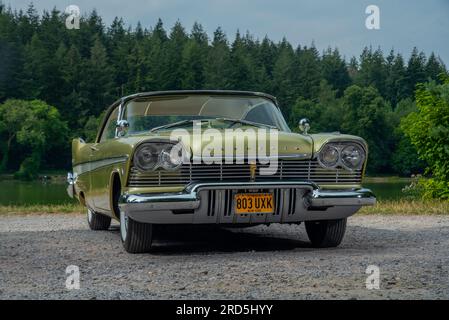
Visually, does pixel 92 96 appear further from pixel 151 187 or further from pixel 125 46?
pixel 151 187

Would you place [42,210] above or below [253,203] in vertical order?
below

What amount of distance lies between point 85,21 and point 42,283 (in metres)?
121

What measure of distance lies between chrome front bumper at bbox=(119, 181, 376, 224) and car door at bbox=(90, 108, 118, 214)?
93 cm

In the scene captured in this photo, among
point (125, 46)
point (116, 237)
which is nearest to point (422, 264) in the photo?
point (116, 237)

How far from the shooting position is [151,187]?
6.52 m

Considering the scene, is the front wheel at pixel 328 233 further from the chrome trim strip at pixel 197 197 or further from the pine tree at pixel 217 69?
the pine tree at pixel 217 69

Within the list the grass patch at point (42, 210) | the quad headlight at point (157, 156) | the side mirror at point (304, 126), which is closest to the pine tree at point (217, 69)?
the grass patch at point (42, 210)

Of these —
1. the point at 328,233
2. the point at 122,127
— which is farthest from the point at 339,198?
the point at 122,127

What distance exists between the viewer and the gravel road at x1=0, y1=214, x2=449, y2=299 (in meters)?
4.71

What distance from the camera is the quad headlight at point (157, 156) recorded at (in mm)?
6488

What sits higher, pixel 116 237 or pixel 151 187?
pixel 151 187

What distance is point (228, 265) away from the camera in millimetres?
5852

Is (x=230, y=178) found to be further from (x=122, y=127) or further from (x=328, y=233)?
(x=122, y=127)

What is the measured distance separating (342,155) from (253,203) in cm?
103
